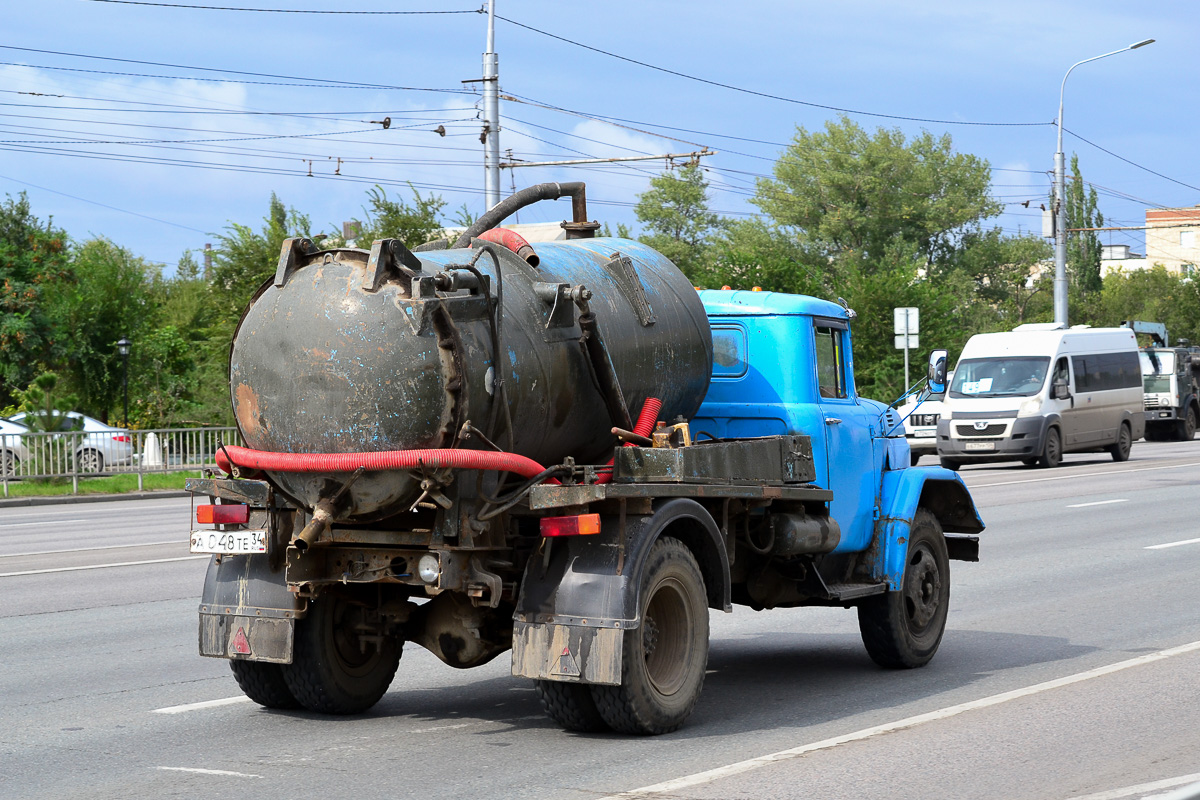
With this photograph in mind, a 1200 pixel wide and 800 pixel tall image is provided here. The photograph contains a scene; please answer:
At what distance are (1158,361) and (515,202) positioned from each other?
3840cm

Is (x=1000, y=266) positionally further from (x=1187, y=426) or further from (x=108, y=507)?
(x=108, y=507)

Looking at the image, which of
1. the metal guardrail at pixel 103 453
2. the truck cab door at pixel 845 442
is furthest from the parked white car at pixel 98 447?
the truck cab door at pixel 845 442

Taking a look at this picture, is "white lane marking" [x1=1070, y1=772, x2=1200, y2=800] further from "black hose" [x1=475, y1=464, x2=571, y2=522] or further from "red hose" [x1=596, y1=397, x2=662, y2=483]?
"red hose" [x1=596, y1=397, x2=662, y2=483]

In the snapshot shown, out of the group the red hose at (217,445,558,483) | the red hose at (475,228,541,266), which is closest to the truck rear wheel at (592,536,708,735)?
the red hose at (217,445,558,483)

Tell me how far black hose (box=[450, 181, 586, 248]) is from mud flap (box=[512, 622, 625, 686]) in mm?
2174

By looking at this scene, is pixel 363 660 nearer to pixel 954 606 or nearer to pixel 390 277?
pixel 390 277

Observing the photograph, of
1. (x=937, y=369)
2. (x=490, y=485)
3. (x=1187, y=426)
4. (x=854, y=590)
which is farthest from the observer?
(x=1187, y=426)

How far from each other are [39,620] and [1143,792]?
8094mm

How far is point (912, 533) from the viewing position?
908 cm

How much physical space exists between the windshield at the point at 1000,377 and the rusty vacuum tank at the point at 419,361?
25310 mm

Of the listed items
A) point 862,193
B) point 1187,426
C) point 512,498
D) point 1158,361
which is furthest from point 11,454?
point 862,193

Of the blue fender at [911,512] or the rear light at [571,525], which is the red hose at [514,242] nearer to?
the rear light at [571,525]

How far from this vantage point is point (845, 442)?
874 cm

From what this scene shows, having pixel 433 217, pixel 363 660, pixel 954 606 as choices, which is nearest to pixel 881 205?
pixel 433 217
